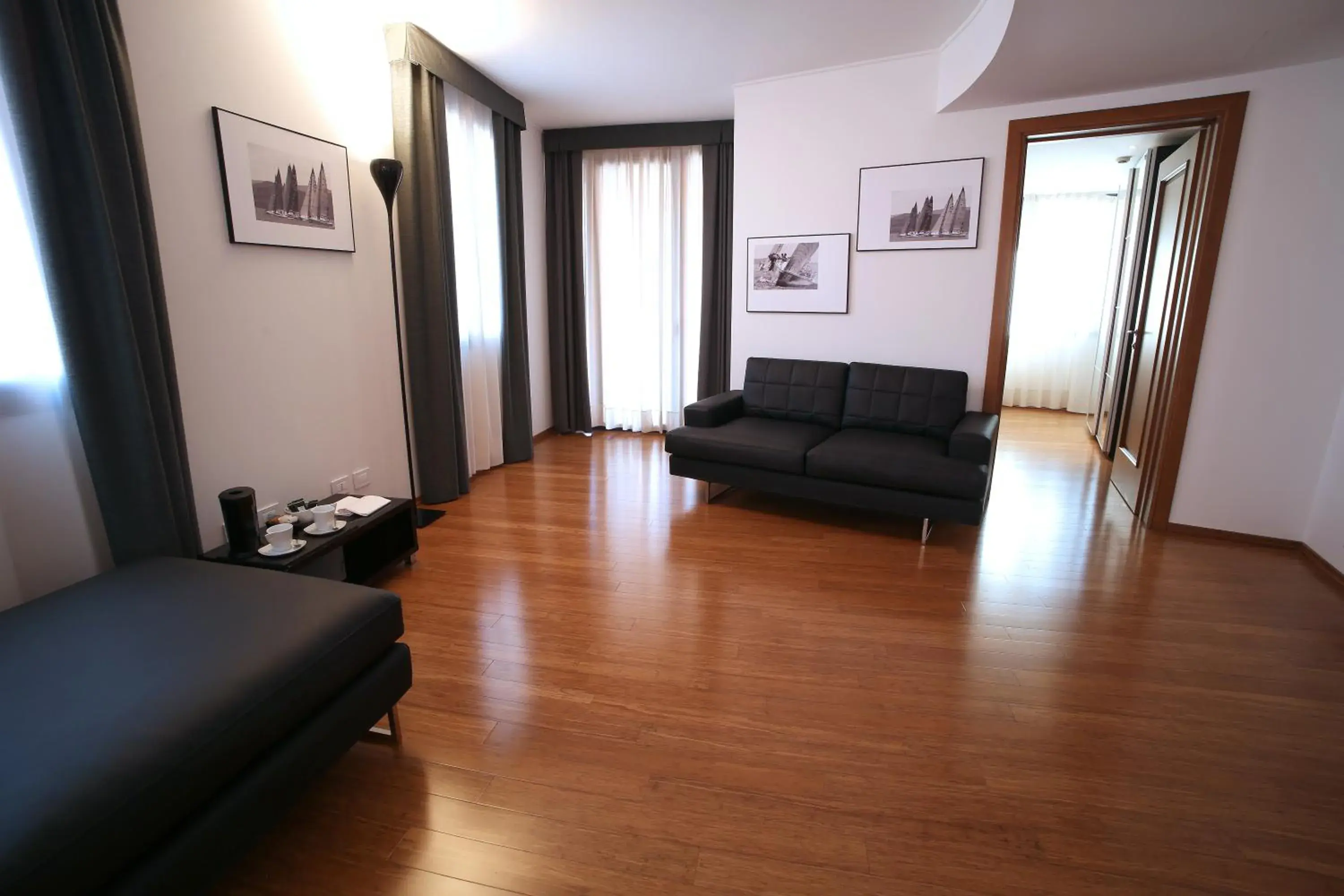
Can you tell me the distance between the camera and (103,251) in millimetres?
1948

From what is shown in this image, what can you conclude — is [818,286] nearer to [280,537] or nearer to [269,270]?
[269,270]

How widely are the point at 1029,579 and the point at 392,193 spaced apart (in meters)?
3.68

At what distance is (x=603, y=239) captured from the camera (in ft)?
18.2

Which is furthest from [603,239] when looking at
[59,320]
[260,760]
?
[260,760]

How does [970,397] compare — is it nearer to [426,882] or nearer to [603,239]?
[603,239]

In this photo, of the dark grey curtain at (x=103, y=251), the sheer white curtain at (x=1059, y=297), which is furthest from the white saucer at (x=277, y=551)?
the sheer white curtain at (x=1059, y=297)

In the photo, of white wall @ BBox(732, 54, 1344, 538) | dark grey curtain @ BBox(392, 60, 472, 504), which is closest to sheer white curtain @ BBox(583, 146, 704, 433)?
white wall @ BBox(732, 54, 1344, 538)

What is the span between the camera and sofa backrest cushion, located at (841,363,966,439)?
12.2 feet

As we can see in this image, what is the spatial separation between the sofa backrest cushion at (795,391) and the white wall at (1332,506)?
2.42 metres

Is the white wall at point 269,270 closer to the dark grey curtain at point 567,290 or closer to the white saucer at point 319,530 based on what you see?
the white saucer at point 319,530

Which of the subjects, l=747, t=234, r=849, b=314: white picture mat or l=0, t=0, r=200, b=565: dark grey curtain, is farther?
l=747, t=234, r=849, b=314: white picture mat

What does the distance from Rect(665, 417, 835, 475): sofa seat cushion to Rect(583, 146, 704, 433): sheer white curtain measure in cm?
179

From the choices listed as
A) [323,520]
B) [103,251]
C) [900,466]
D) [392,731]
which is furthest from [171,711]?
[900,466]

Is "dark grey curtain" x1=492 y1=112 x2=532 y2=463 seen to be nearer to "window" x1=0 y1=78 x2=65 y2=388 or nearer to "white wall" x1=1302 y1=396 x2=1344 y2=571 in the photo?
"window" x1=0 y1=78 x2=65 y2=388
